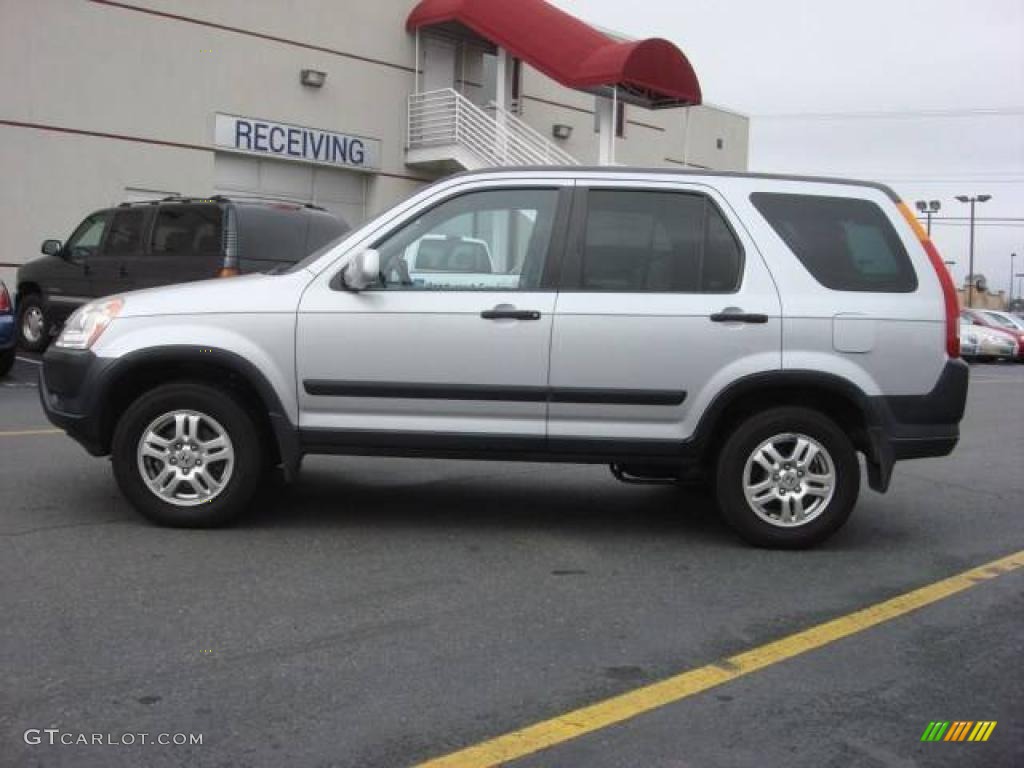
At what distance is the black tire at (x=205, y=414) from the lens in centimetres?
541

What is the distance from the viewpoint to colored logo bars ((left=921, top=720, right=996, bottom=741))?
336 centimetres

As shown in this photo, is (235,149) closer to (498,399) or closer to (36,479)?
(36,479)

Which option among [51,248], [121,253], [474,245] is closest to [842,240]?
[474,245]

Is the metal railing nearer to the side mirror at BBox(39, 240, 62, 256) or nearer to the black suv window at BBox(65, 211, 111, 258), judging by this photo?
the black suv window at BBox(65, 211, 111, 258)

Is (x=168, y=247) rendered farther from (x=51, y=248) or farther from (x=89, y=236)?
(x=51, y=248)

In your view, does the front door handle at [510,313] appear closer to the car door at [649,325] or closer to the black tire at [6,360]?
the car door at [649,325]

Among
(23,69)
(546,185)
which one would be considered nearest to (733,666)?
(546,185)

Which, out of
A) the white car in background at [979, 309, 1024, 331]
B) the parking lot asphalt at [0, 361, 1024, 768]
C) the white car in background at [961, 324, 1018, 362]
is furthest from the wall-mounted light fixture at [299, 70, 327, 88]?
the white car in background at [979, 309, 1024, 331]

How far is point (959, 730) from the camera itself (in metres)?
3.41

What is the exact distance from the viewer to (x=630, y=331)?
530 cm

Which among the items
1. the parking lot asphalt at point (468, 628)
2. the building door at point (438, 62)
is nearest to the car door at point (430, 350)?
the parking lot asphalt at point (468, 628)

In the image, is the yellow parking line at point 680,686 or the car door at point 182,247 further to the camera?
the car door at point 182,247

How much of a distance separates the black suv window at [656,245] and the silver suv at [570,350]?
1 cm

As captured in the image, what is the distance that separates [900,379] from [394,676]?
316 cm
